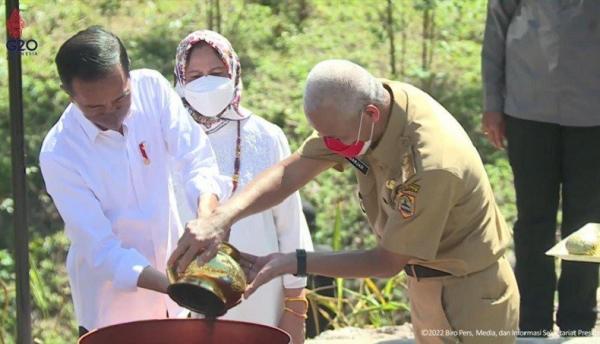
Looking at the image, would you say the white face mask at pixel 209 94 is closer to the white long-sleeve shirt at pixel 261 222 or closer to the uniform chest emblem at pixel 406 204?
the white long-sleeve shirt at pixel 261 222

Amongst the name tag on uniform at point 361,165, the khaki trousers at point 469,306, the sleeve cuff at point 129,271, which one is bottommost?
the khaki trousers at point 469,306

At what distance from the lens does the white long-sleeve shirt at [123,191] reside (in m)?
3.51

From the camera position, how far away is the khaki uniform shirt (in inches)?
132

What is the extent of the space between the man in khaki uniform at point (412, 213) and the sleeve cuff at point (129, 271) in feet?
0.64

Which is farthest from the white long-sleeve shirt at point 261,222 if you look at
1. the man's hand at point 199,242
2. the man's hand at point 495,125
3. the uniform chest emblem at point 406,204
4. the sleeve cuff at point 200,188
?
the man's hand at point 495,125

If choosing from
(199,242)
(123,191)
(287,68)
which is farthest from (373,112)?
(287,68)

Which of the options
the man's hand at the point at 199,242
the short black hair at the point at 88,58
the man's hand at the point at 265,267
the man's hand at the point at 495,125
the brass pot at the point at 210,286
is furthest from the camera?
the man's hand at the point at 495,125

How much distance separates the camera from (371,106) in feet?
11.0

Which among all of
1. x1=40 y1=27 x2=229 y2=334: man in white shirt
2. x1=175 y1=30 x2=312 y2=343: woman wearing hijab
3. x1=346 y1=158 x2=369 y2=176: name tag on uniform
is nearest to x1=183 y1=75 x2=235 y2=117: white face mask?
x1=175 y1=30 x2=312 y2=343: woman wearing hijab

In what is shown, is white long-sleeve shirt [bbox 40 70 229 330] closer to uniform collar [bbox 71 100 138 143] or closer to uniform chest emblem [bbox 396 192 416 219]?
uniform collar [bbox 71 100 138 143]

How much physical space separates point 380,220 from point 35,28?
507 centimetres

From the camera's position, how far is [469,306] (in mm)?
3559

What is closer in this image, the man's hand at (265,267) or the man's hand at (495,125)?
the man's hand at (265,267)

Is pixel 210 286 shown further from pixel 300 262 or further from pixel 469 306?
pixel 469 306
